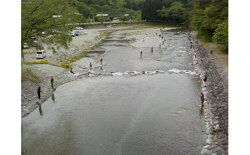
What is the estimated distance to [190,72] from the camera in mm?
31891

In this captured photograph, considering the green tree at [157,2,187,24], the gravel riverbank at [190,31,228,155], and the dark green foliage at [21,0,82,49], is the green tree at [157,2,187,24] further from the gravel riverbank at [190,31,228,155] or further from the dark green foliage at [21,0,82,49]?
the dark green foliage at [21,0,82,49]

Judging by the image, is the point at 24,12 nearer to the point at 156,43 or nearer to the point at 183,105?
the point at 183,105

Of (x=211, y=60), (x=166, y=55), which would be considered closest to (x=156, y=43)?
(x=166, y=55)

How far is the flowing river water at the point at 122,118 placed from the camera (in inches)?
605

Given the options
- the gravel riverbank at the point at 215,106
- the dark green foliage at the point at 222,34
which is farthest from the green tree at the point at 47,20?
the dark green foliage at the point at 222,34

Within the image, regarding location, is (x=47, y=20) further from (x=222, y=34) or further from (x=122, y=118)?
(x=222, y=34)

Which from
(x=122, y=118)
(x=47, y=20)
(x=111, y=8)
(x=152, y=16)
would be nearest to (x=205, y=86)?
(x=122, y=118)

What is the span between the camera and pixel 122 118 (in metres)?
19.3

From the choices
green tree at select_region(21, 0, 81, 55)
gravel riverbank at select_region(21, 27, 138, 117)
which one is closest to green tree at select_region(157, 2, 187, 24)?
gravel riverbank at select_region(21, 27, 138, 117)

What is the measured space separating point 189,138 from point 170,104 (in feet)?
19.3

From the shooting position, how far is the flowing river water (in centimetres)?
1536

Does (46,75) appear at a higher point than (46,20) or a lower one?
lower

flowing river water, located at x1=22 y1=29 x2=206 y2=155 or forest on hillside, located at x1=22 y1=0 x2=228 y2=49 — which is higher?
forest on hillside, located at x1=22 y1=0 x2=228 y2=49

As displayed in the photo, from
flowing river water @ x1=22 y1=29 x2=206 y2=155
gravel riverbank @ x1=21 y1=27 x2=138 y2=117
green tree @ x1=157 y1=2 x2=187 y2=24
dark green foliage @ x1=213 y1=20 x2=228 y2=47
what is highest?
green tree @ x1=157 y1=2 x2=187 y2=24
